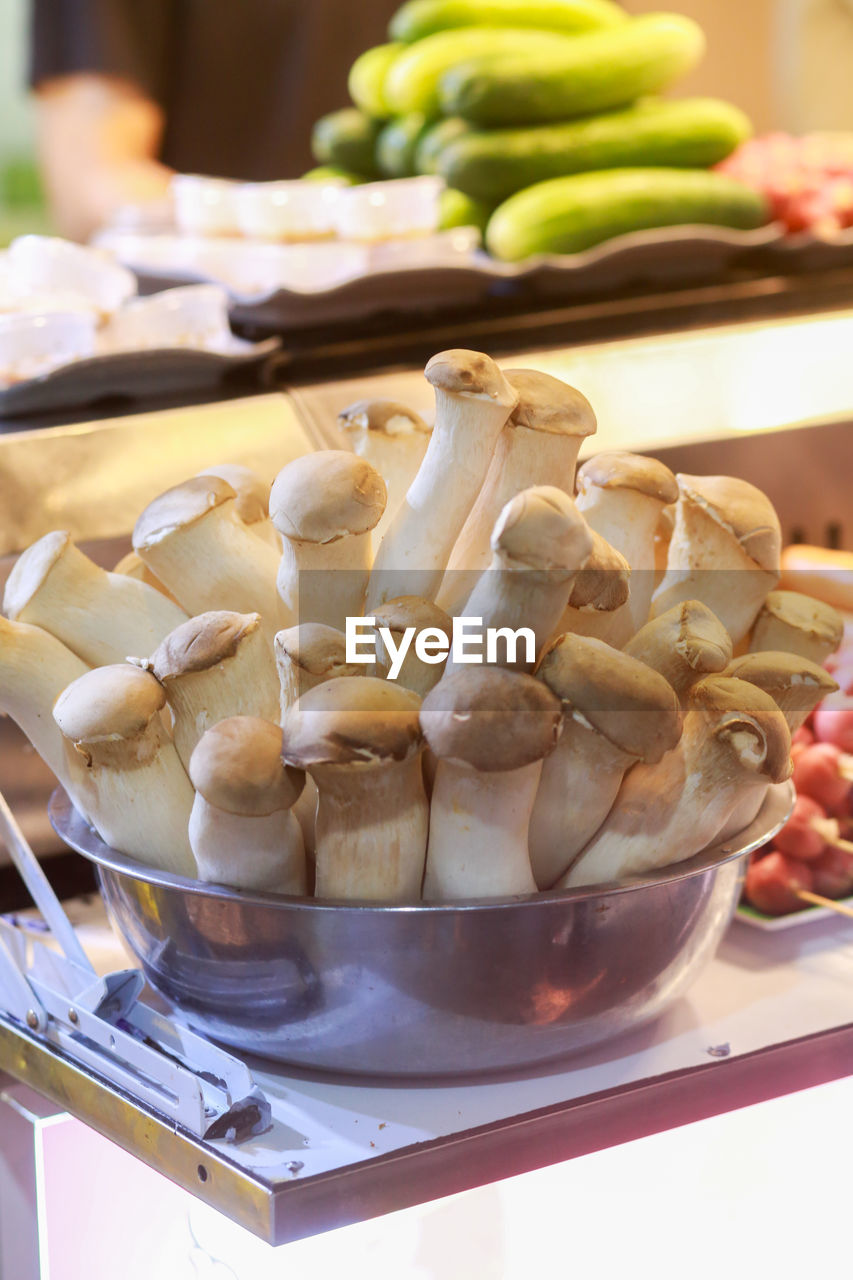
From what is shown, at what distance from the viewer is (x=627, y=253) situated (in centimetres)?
136

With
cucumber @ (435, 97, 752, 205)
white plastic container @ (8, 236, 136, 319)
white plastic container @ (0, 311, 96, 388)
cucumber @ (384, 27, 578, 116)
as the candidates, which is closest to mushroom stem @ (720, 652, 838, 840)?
white plastic container @ (0, 311, 96, 388)

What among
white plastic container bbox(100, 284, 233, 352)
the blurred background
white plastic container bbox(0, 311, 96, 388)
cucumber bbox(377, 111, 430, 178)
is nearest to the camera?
white plastic container bbox(0, 311, 96, 388)

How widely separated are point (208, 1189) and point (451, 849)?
225 millimetres

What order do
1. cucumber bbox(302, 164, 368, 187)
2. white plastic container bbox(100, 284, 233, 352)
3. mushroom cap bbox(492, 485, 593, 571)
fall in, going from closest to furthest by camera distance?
mushroom cap bbox(492, 485, 593, 571) < white plastic container bbox(100, 284, 233, 352) < cucumber bbox(302, 164, 368, 187)

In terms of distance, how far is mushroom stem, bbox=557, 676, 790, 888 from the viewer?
27.8 inches

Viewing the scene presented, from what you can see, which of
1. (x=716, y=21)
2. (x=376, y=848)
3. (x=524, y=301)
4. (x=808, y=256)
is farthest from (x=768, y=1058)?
(x=716, y=21)

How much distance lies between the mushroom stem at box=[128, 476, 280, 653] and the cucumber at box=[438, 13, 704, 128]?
0.89 metres

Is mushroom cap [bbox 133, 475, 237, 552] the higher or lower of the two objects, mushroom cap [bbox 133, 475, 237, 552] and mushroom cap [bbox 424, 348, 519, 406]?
the lower

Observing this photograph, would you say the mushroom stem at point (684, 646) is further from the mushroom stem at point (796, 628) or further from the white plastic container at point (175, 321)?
the white plastic container at point (175, 321)

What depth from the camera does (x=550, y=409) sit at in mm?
733

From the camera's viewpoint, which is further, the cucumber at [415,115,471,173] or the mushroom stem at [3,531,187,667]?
the cucumber at [415,115,471,173]

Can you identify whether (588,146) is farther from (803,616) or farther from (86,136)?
(86,136)

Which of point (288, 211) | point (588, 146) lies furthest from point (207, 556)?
point (588, 146)

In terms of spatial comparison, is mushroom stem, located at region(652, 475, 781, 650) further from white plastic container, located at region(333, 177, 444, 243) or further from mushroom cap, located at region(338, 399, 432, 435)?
white plastic container, located at region(333, 177, 444, 243)
